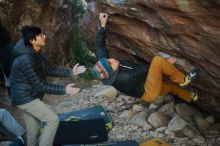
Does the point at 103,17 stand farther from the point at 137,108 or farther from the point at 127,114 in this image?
the point at 137,108

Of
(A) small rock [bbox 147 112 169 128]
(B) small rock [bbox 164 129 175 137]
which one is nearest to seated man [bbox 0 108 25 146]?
(A) small rock [bbox 147 112 169 128]

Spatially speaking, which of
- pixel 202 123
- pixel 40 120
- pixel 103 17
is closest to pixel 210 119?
pixel 202 123

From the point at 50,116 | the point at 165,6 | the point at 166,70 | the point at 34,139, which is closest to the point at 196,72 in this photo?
the point at 166,70

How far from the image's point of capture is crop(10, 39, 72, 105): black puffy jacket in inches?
217

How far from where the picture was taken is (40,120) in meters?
6.10

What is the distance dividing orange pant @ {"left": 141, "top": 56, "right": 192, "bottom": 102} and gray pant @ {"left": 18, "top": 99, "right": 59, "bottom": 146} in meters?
1.47

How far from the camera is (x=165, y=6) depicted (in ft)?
16.0

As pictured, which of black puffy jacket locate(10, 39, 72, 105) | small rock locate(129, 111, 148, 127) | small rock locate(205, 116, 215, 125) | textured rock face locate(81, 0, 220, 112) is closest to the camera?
textured rock face locate(81, 0, 220, 112)

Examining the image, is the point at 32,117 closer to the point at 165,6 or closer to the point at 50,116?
the point at 50,116

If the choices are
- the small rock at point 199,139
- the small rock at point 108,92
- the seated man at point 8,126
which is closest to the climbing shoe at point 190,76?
the small rock at point 199,139

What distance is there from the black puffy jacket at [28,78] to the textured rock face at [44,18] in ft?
12.7

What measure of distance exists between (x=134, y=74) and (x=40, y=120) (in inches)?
62.2

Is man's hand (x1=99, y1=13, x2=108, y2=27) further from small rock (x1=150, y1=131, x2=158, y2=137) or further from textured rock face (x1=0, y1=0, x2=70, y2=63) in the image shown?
textured rock face (x1=0, y1=0, x2=70, y2=63)

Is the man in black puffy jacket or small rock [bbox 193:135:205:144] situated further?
small rock [bbox 193:135:205:144]
